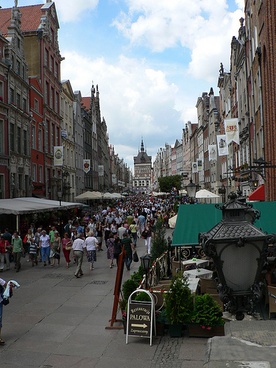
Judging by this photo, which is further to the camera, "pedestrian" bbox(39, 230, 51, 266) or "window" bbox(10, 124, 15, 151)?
"window" bbox(10, 124, 15, 151)

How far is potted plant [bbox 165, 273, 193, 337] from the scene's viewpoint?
883 cm

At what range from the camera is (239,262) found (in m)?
2.81

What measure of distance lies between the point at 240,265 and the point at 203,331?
6.51 m

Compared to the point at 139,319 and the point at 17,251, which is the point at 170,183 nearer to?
the point at 17,251

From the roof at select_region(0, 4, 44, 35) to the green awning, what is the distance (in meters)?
31.1

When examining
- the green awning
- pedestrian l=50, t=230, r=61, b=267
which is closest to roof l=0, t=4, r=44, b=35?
pedestrian l=50, t=230, r=61, b=267

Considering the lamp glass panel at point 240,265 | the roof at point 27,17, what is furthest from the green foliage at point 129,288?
the roof at point 27,17

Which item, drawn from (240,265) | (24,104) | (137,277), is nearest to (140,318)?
(137,277)

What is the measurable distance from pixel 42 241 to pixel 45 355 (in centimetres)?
1159

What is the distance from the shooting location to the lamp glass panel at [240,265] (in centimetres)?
280

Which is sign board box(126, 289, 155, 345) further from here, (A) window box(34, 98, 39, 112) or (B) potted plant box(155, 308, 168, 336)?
(A) window box(34, 98, 39, 112)

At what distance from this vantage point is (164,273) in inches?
591

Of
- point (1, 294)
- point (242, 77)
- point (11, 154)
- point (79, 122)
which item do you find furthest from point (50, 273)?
point (79, 122)

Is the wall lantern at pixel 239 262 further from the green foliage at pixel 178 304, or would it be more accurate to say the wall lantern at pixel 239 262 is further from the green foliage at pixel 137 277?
the green foliage at pixel 137 277
